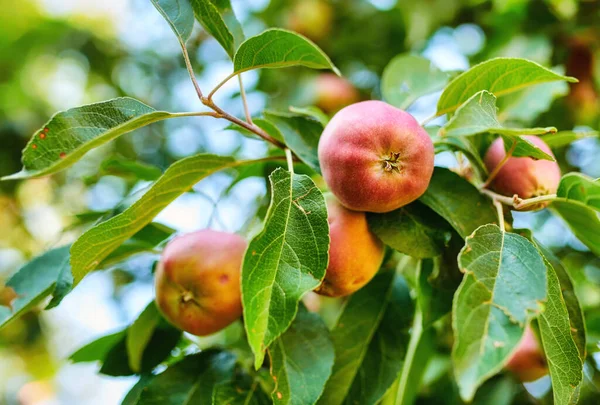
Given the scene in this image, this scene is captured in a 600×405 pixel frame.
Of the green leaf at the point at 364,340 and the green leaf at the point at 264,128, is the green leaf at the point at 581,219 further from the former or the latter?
the green leaf at the point at 264,128

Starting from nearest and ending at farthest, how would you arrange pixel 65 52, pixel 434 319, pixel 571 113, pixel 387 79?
1. pixel 434 319
2. pixel 387 79
3. pixel 571 113
4. pixel 65 52

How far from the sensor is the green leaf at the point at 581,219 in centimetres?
97

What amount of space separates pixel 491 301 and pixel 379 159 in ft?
0.91

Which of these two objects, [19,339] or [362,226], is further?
[19,339]

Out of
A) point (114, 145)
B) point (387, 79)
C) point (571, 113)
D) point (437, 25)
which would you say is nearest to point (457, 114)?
point (387, 79)

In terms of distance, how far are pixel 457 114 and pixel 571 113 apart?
137 centimetres

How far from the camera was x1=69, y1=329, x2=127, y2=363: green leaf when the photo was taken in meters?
1.37

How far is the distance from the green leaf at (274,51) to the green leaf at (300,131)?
15 centimetres

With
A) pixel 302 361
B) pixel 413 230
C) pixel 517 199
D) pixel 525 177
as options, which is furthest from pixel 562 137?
pixel 302 361

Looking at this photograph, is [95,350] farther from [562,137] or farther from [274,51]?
[562,137]

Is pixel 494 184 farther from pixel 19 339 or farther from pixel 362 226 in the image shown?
pixel 19 339

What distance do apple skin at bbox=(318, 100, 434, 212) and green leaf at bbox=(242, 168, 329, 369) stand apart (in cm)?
7

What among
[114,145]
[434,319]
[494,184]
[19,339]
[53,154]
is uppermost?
[53,154]

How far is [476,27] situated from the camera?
2367mm
